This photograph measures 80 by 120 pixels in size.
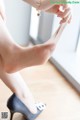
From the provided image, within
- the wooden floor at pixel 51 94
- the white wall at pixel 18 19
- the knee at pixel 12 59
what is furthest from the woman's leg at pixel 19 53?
the white wall at pixel 18 19

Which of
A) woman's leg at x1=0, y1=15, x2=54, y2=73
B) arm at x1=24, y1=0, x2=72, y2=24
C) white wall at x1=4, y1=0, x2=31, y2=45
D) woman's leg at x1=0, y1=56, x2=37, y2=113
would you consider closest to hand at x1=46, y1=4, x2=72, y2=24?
arm at x1=24, y1=0, x2=72, y2=24

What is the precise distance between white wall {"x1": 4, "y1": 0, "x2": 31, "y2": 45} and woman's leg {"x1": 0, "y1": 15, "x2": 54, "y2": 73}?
3.64 feet

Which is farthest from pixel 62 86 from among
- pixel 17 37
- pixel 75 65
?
pixel 17 37

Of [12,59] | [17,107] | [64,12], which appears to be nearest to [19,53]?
[12,59]

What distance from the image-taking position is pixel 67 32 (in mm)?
1708

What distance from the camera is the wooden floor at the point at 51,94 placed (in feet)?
3.81

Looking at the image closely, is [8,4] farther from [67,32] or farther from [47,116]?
[47,116]

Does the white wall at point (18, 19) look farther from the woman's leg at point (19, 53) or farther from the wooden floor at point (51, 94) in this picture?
the woman's leg at point (19, 53)

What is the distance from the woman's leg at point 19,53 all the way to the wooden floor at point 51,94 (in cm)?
46

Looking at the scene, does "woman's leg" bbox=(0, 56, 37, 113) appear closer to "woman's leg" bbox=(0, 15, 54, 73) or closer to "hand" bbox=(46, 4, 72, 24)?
"woman's leg" bbox=(0, 15, 54, 73)

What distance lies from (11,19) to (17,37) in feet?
0.58

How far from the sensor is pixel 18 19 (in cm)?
189

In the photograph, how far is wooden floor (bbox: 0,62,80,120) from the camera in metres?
1.16

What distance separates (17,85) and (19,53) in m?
0.27
